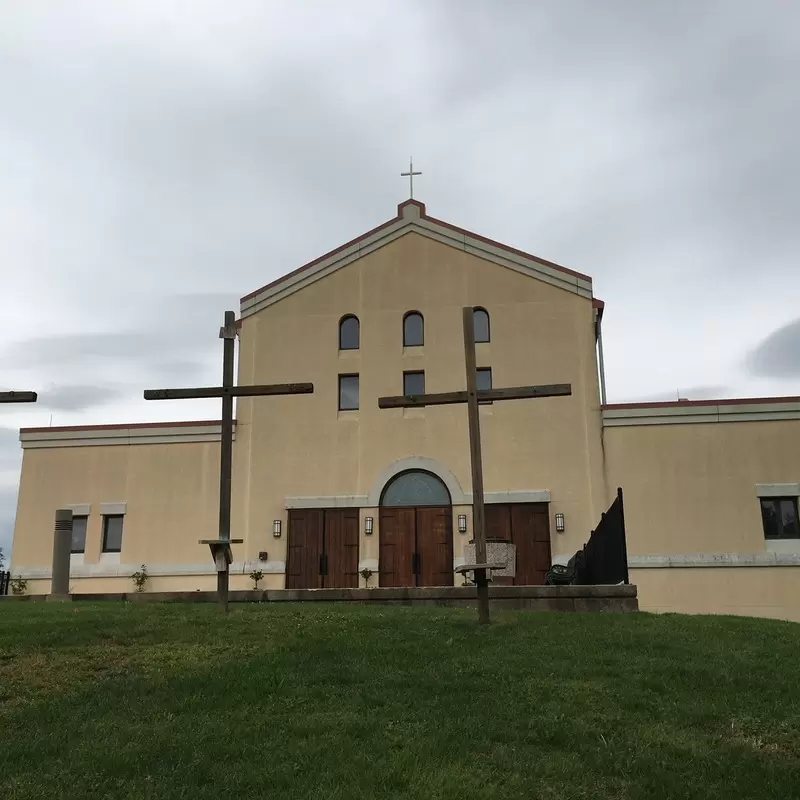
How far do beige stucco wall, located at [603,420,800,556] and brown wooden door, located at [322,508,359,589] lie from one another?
6661 millimetres

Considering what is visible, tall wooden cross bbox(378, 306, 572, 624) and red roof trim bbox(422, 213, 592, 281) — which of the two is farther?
red roof trim bbox(422, 213, 592, 281)

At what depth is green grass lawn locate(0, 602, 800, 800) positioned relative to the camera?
5797 millimetres

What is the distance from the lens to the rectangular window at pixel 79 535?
22781 mm

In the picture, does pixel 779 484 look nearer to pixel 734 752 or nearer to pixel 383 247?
pixel 383 247

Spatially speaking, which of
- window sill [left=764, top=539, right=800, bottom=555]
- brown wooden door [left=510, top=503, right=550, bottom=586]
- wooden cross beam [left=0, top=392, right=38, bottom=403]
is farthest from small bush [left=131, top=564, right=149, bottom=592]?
window sill [left=764, top=539, right=800, bottom=555]

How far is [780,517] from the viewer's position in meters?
20.6

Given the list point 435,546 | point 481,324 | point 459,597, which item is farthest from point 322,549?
point 459,597

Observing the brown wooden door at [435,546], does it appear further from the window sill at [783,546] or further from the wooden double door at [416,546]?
the window sill at [783,546]

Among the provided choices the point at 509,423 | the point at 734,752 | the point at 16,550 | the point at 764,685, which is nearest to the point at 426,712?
the point at 734,752

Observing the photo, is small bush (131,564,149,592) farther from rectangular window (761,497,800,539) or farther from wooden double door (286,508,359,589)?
rectangular window (761,497,800,539)

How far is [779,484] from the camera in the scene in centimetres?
2053

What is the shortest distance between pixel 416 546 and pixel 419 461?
219 cm

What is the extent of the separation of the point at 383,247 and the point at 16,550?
13085 mm

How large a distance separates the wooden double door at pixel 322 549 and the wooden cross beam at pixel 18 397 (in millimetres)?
10602
